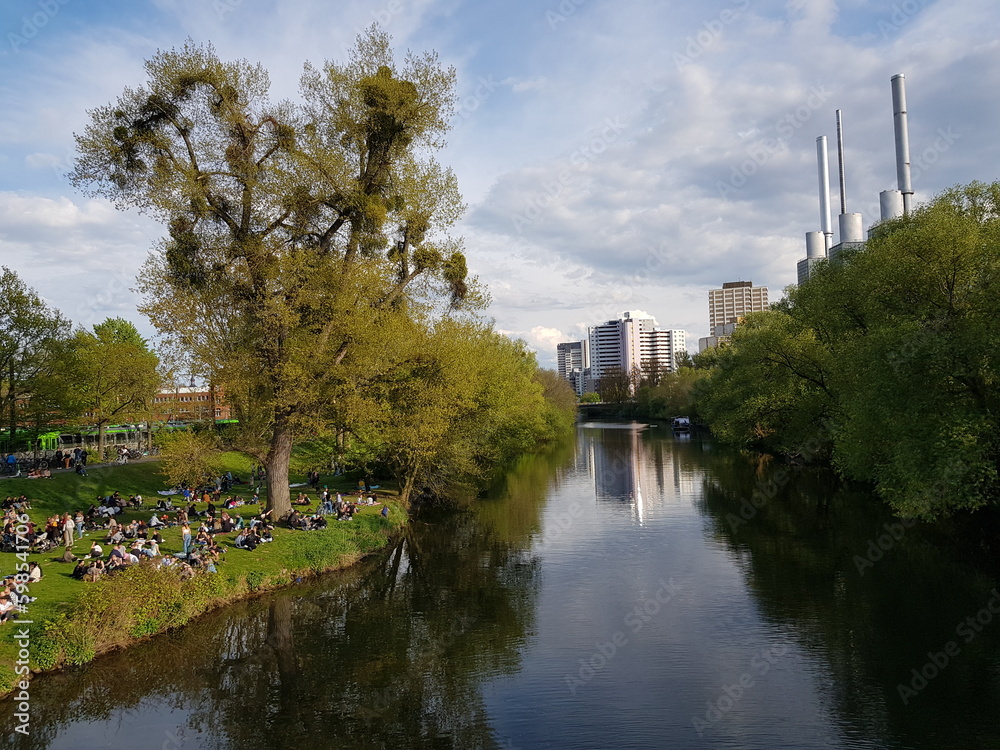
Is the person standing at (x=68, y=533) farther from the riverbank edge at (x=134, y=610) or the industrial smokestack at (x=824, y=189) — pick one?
the industrial smokestack at (x=824, y=189)

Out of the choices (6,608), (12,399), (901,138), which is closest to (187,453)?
(6,608)

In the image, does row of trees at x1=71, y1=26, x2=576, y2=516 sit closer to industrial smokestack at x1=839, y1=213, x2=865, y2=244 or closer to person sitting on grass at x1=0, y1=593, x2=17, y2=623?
person sitting on grass at x1=0, y1=593, x2=17, y2=623

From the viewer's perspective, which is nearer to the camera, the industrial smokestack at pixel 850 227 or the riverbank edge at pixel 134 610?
the riverbank edge at pixel 134 610

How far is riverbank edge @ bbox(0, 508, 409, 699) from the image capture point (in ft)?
59.7

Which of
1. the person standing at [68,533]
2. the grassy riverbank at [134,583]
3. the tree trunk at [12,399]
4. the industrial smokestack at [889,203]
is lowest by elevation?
the grassy riverbank at [134,583]

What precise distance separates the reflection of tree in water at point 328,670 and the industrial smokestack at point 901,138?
379ft

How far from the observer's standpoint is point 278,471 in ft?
104

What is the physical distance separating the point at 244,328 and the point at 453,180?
12.4 meters

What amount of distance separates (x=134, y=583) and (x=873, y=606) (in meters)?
24.1

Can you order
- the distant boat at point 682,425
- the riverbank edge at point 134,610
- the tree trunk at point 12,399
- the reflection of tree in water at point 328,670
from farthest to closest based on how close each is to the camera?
the distant boat at point 682,425, the tree trunk at point 12,399, the riverbank edge at point 134,610, the reflection of tree in water at point 328,670

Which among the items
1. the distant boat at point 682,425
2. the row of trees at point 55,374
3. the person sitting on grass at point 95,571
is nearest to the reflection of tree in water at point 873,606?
the person sitting on grass at point 95,571

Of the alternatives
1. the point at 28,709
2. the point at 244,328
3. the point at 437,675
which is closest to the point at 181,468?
the point at 244,328

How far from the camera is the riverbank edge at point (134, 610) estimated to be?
59.7 ft

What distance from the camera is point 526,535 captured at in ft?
117
